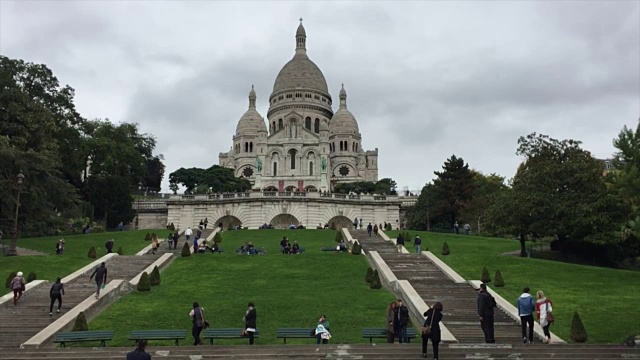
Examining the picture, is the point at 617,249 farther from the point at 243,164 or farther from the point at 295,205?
the point at 243,164

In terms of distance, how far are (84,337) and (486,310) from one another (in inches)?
411

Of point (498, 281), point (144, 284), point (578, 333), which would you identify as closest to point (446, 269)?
point (498, 281)

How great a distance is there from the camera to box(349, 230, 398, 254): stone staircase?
123 ft

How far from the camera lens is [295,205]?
191ft

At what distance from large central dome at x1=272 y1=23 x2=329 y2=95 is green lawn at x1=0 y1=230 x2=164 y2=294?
254 feet

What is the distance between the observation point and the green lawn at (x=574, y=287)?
19.1 meters

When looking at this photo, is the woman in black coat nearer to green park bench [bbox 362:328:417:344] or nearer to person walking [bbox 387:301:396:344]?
person walking [bbox 387:301:396:344]

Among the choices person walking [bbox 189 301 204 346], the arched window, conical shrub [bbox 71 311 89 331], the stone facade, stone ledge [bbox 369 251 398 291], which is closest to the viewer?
person walking [bbox 189 301 204 346]

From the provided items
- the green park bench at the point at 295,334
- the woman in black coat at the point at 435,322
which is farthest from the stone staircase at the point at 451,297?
the green park bench at the point at 295,334

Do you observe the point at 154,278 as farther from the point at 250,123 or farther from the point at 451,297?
the point at 250,123

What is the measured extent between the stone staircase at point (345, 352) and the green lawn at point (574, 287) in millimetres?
1832

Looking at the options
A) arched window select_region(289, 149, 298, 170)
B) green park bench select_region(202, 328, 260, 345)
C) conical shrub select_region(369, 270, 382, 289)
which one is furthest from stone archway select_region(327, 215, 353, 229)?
arched window select_region(289, 149, 298, 170)

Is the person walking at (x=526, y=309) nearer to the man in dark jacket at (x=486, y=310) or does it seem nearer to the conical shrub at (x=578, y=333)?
the man in dark jacket at (x=486, y=310)

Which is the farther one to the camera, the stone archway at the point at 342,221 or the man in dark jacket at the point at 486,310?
the stone archway at the point at 342,221
